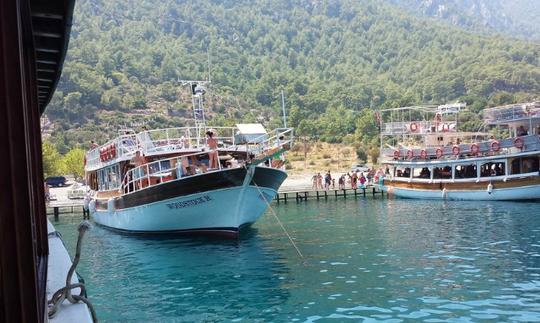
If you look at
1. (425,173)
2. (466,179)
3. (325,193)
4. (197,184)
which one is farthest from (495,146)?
(197,184)

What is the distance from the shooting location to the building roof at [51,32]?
255 inches

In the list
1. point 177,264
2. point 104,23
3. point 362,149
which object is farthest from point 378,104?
point 177,264

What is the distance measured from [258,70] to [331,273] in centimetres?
14995

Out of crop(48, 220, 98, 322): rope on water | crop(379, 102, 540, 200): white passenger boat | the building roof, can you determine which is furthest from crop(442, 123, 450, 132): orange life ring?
crop(48, 220, 98, 322): rope on water

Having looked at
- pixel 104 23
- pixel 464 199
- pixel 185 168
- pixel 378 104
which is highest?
pixel 104 23

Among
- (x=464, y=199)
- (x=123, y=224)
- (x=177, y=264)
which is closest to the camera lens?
(x=177, y=264)

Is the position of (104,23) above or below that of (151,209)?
above

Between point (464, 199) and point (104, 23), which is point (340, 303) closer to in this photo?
point (464, 199)

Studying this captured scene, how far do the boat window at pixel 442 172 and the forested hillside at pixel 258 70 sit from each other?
47.0 metres

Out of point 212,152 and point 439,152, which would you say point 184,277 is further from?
point 439,152

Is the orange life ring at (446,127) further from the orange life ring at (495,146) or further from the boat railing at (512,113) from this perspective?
the orange life ring at (495,146)

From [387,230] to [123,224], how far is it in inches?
486

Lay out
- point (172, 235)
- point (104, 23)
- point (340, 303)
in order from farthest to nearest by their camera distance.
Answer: point (104, 23), point (172, 235), point (340, 303)

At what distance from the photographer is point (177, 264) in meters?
18.5
